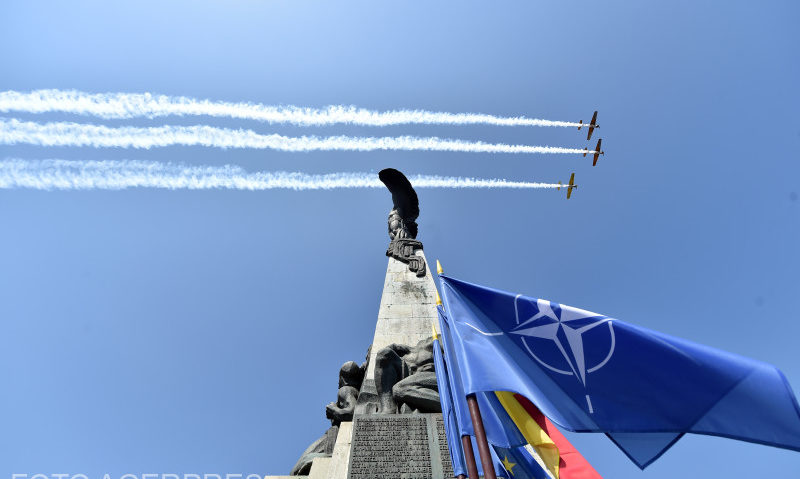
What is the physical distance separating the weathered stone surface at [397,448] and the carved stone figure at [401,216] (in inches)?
397

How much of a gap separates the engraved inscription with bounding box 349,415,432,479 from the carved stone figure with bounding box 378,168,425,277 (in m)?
10.1

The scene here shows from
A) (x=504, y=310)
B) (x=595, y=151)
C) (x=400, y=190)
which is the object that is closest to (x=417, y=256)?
(x=400, y=190)

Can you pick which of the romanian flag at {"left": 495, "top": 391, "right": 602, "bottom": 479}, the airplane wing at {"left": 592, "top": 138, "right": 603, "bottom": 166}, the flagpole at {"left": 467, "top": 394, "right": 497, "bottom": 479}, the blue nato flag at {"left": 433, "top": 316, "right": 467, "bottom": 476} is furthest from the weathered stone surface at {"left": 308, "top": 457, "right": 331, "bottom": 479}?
the airplane wing at {"left": 592, "top": 138, "right": 603, "bottom": 166}

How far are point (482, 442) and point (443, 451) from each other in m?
3.56

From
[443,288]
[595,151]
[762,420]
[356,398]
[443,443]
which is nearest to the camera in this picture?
[762,420]

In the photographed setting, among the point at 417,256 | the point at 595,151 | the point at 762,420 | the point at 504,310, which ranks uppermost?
the point at 595,151

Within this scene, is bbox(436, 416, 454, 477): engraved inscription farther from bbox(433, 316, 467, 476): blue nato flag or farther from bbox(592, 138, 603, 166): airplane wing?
bbox(592, 138, 603, 166): airplane wing

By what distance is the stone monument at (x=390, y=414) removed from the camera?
779 centimetres

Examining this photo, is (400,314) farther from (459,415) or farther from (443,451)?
(459,415)

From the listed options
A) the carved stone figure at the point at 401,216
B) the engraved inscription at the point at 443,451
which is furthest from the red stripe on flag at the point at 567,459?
the carved stone figure at the point at 401,216

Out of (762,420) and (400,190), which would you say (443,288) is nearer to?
(762,420)

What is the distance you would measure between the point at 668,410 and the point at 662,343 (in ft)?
2.11

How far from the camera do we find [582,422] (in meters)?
4.59

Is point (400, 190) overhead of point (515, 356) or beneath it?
overhead
